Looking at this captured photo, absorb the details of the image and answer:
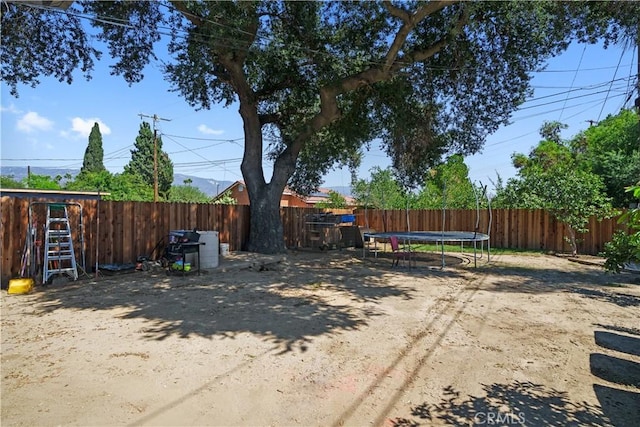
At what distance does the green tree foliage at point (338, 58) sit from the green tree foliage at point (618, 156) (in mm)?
8448

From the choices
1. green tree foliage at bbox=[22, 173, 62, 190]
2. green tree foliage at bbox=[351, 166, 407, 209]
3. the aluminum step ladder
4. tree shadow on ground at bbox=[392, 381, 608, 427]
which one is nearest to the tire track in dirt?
tree shadow on ground at bbox=[392, 381, 608, 427]

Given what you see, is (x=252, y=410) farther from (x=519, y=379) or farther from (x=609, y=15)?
(x=609, y=15)

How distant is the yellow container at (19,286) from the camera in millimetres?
6410

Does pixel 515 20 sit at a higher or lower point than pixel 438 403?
higher

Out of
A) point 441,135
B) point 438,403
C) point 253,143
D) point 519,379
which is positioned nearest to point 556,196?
point 441,135

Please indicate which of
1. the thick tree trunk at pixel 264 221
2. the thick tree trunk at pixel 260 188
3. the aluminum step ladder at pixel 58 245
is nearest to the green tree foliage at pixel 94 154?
the thick tree trunk at pixel 260 188

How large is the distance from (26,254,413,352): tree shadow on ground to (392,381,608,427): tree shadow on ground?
157 centimetres

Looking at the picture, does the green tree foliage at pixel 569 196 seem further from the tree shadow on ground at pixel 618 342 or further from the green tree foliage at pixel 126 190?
the green tree foliage at pixel 126 190

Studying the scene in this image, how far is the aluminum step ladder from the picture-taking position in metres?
7.06

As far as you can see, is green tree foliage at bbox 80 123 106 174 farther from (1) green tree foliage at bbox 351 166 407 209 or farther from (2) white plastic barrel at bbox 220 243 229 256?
(2) white plastic barrel at bbox 220 243 229 256

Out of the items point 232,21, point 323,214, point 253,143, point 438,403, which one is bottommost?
point 438,403

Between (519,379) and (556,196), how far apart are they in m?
11.1

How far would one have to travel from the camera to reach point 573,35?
9602 millimetres

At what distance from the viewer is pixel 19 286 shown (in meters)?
6.45
